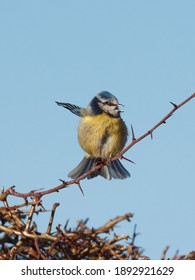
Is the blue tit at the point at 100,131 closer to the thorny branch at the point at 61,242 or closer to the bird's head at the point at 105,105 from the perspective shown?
the bird's head at the point at 105,105

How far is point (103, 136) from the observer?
7.02m

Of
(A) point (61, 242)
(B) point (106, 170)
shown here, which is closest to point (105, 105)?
(B) point (106, 170)

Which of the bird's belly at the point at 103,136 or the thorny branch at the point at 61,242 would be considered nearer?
the thorny branch at the point at 61,242

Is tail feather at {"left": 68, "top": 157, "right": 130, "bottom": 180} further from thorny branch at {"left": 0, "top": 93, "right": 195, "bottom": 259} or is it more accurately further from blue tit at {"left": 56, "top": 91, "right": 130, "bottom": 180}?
thorny branch at {"left": 0, "top": 93, "right": 195, "bottom": 259}

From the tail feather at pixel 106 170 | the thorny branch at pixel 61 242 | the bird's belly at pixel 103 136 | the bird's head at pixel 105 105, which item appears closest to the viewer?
the thorny branch at pixel 61 242

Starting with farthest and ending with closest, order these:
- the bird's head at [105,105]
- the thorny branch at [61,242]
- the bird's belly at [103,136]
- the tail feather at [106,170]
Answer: the bird's belly at [103,136]
the bird's head at [105,105]
the tail feather at [106,170]
the thorny branch at [61,242]

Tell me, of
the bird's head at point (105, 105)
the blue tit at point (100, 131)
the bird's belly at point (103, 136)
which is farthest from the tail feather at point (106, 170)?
the bird's head at point (105, 105)

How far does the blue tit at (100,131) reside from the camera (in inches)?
272

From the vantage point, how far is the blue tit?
22.7 ft

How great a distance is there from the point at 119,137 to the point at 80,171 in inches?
24.5

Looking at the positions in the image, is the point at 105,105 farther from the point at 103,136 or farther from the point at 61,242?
the point at 61,242

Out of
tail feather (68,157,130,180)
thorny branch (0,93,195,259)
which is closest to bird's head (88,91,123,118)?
tail feather (68,157,130,180)
